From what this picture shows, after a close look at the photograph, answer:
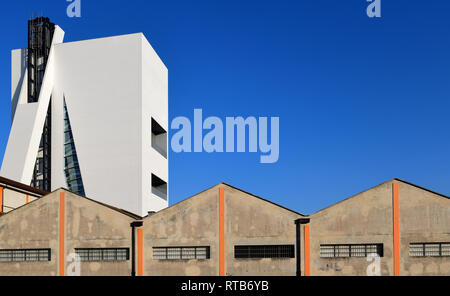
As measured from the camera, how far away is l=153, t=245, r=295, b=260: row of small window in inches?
1045

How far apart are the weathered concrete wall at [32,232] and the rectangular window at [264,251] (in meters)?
11.3

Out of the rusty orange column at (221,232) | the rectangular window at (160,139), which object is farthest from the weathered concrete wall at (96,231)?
the rectangular window at (160,139)

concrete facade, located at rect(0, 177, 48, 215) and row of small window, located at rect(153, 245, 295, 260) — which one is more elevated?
concrete facade, located at rect(0, 177, 48, 215)

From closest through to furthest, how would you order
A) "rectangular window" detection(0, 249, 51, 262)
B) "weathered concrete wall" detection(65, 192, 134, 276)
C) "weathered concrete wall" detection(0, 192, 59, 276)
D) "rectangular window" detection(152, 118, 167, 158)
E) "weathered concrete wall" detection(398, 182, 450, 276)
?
"weathered concrete wall" detection(398, 182, 450, 276)
"weathered concrete wall" detection(65, 192, 134, 276)
"weathered concrete wall" detection(0, 192, 59, 276)
"rectangular window" detection(0, 249, 51, 262)
"rectangular window" detection(152, 118, 167, 158)

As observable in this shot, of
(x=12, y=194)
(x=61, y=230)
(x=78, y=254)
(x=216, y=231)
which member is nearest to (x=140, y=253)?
(x=78, y=254)

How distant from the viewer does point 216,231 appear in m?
27.3

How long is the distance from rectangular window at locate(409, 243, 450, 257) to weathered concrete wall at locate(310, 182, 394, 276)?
119 centimetres

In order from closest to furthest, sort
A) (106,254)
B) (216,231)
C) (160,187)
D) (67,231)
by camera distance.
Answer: (216,231), (106,254), (67,231), (160,187)

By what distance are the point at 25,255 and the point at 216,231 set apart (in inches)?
477

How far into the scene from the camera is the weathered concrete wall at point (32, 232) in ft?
94.2

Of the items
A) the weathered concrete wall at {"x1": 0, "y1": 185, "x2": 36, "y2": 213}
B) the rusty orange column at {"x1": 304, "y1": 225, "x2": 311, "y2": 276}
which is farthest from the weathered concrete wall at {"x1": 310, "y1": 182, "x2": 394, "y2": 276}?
the weathered concrete wall at {"x1": 0, "y1": 185, "x2": 36, "y2": 213}

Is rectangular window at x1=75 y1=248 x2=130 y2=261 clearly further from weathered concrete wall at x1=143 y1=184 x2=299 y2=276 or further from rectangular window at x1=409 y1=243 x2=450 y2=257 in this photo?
rectangular window at x1=409 y1=243 x2=450 y2=257

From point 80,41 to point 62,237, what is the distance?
2841 centimetres

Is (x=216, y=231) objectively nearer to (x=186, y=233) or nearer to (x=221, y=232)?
(x=221, y=232)
